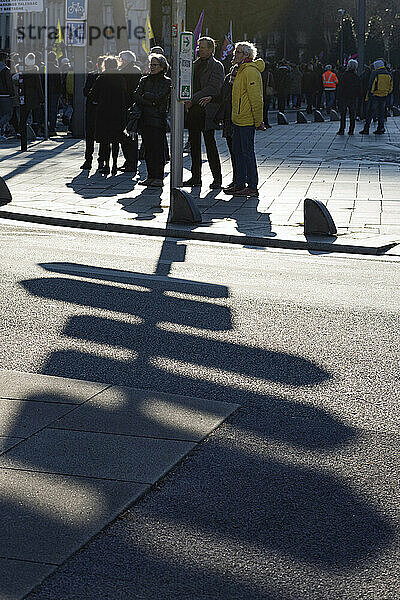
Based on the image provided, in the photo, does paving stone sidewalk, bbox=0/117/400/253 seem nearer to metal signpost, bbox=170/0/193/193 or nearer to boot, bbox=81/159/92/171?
boot, bbox=81/159/92/171

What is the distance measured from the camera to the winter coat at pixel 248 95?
1266 cm

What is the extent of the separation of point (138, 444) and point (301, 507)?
2.79 feet

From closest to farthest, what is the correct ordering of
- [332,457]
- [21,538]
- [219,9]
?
[21,538], [332,457], [219,9]

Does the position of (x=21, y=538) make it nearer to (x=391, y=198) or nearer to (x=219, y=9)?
(x=391, y=198)

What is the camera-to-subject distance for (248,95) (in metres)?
12.7

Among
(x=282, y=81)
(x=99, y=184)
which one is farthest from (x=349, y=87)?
(x=282, y=81)

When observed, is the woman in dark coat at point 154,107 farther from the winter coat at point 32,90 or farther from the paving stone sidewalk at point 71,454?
the paving stone sidewalk at point 71,454

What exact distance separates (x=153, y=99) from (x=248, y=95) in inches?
65.1

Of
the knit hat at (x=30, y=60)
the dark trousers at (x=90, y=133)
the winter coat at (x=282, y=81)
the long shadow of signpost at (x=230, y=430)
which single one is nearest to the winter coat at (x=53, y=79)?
the knit hat at (x=30, y=60)

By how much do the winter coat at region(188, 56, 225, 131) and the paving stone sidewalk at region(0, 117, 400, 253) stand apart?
1.03m

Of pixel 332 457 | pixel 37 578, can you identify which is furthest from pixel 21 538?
pixel 332 457

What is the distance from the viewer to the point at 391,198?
1323cm

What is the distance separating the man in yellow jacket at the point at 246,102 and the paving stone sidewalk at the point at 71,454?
8113 mm

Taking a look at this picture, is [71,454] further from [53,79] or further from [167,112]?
[53,79]
